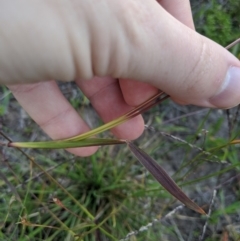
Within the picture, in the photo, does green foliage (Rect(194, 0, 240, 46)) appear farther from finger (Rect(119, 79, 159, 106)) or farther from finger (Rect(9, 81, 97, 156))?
finger (Rect(9, 81, 97, 156))

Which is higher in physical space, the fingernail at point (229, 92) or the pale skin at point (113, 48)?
the pale skin at point (113, 48)

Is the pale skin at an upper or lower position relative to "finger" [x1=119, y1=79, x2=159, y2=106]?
upper

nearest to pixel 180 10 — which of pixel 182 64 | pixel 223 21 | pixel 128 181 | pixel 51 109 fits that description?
pixel 223 21

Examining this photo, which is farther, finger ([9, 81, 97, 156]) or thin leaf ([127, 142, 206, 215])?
finger ([9, 81, 97, 156])

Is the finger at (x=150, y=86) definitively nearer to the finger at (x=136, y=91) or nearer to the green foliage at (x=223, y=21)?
the finger at (x=136, y=91)

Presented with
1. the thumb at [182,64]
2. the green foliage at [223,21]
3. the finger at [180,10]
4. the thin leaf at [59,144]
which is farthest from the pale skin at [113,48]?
the green foliage at [223,21]

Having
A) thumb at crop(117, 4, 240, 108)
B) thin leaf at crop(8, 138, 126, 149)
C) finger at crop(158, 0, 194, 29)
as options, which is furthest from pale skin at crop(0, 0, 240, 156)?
finger at crop(158, 0, 194, 29)

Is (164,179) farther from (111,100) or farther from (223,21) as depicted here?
(223,21)

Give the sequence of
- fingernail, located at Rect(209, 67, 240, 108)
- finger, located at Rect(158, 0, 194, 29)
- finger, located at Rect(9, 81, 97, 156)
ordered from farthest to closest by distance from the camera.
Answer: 1. finger, located at Rect(9, 81, 97, 156)
2. finger, located at Rect(158, 0, 194, 29)
3. fingernail, located at Rect(209, 67, 240, 108)
